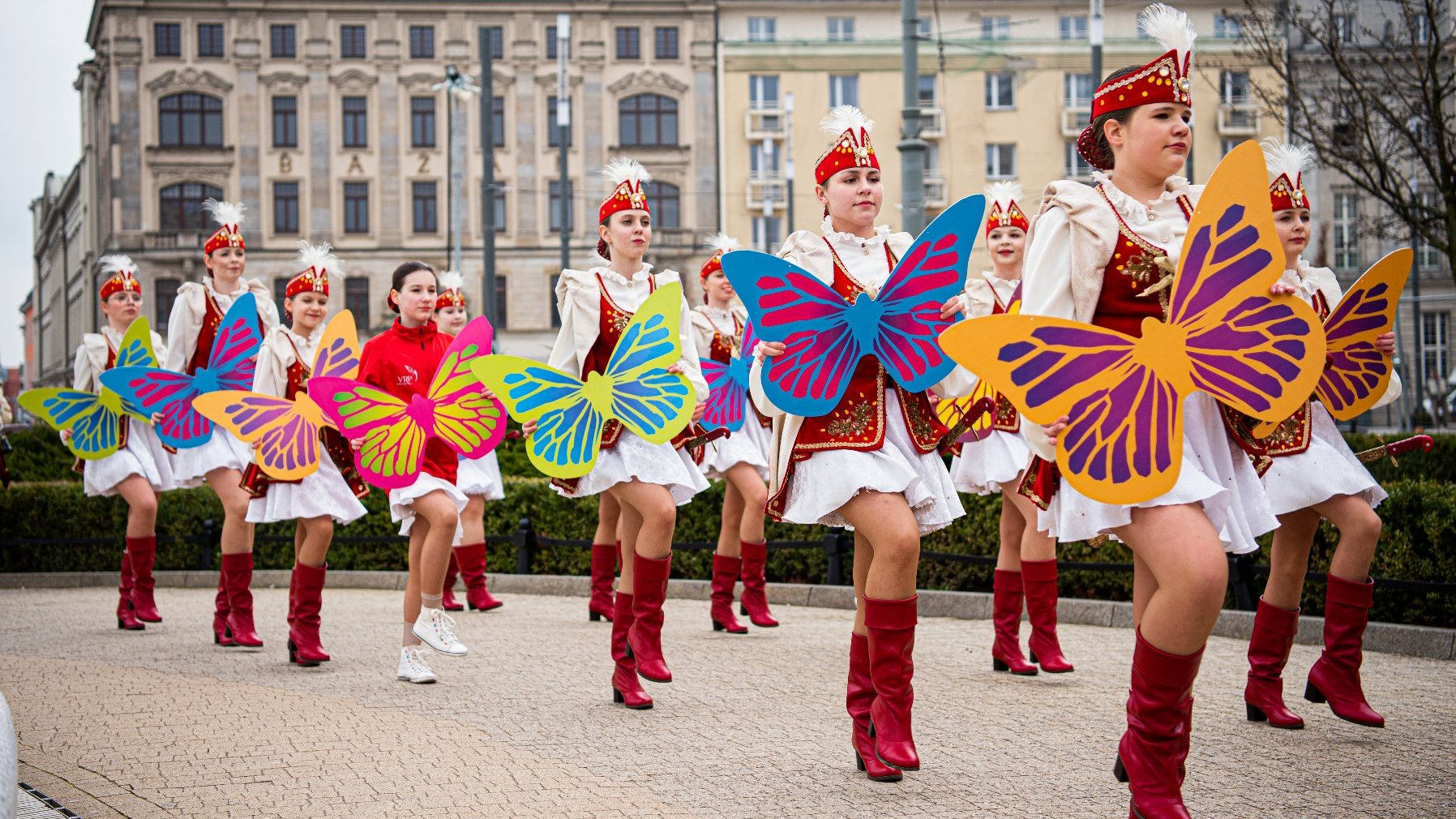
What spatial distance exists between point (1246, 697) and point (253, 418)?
16.9ft

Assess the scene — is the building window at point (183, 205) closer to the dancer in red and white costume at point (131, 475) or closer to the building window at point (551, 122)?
the building window at point (551, 122)

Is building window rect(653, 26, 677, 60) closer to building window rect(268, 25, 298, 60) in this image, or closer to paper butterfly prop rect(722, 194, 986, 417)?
building window rect(268, 25, 298, 60)

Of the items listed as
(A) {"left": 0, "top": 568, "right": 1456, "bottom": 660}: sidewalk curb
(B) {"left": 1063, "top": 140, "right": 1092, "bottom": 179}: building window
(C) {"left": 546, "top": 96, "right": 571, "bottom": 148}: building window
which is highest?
(C) {"left": 546, "top": 96, "right": 571, "bottom": 148}: building window

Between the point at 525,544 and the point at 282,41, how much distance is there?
155 feet

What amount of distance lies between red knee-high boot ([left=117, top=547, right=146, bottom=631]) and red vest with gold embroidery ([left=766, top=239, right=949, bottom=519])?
5885 millimetres

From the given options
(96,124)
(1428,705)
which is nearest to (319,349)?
(1428,705)

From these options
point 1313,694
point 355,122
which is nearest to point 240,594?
point 1313,694

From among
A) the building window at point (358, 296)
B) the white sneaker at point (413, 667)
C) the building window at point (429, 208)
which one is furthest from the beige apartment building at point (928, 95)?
the white sneaker at point (413, 667)

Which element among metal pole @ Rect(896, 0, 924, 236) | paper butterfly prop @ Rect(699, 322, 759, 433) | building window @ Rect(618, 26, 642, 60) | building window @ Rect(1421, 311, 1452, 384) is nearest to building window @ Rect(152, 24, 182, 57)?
building window @ Rect(618, 26, 642, 60)

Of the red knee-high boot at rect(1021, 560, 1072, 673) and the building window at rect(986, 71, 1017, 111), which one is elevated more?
the building window at rect(986, 71, 1017, 111)

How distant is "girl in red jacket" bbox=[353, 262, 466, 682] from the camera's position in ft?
24.4

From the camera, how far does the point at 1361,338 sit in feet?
19.0

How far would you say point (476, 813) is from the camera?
470 centimetres

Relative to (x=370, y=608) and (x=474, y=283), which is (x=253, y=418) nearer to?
(x=370, y=608)
